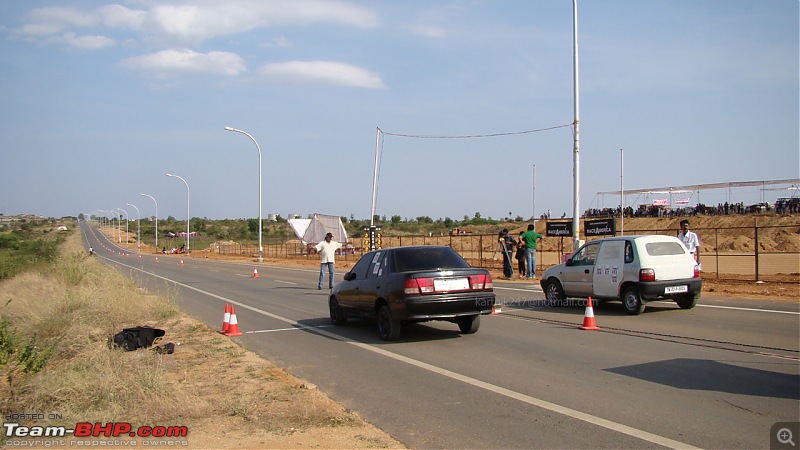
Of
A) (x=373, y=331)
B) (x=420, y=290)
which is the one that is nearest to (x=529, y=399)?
(x=420, y=290)

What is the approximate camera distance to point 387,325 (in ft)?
36.4

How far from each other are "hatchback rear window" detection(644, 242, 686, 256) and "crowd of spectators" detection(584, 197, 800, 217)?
155 ft

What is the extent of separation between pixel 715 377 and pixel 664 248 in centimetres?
624

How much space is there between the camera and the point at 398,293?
34.6 feet

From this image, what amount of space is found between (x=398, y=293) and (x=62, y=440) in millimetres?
5695

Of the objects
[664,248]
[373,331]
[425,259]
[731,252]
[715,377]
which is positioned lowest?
[373,331]

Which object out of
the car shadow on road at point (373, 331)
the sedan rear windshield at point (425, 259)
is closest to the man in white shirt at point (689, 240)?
the car shadow on road at point (373, 331)

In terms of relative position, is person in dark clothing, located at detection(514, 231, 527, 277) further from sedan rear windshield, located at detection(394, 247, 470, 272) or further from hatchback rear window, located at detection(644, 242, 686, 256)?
sedan rear windshield, located at detection(394, 247, 470, 272)

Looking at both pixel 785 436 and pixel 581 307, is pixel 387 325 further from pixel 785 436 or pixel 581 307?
pixel 785 436

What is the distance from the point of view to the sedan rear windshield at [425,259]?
36.0 ft

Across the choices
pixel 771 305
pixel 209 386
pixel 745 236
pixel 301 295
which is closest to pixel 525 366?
pixel 209 386

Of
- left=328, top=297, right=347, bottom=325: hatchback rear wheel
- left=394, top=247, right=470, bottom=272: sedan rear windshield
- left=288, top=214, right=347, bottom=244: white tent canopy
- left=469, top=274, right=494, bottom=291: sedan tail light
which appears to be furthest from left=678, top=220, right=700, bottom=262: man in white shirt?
left=288, top=214, right=347, bottom=244: white tent canopy

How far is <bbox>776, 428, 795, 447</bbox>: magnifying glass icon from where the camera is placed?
5512 millimetres

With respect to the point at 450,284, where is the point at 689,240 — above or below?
above
